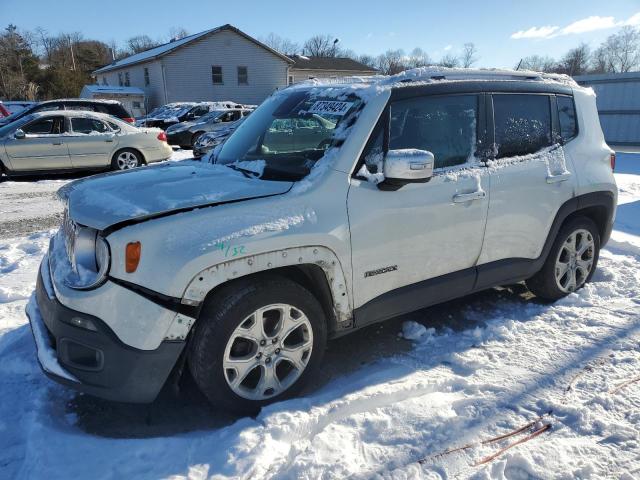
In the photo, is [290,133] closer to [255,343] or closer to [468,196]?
[468,196]

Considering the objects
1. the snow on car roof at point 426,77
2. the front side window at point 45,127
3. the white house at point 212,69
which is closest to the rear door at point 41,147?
the front side window at point 45,127

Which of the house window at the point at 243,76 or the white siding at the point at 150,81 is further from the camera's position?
the house window at the point at 243,76

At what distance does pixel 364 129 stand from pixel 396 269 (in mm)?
903

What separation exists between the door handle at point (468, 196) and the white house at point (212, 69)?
34.3 metres

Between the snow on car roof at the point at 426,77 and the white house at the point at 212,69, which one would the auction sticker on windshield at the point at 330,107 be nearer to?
the snow on car roof at the point at 426,77

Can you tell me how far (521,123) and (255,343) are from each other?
2.65 m

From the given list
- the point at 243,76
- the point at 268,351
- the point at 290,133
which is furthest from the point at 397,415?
the point at 243,76

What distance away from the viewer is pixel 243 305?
8.38ft

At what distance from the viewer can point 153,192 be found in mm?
2803

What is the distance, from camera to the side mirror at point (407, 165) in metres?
2.79

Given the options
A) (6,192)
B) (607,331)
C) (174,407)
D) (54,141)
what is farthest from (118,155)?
(607,331)

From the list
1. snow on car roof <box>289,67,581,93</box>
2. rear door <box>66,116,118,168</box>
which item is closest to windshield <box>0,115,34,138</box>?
rear door <box>66,116,118,168</box>

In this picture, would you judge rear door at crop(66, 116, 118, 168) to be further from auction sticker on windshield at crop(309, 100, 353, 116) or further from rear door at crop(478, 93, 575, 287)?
rear door at crop(478, 93, 575, 287)

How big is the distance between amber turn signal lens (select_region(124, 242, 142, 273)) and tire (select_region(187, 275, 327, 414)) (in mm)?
444
